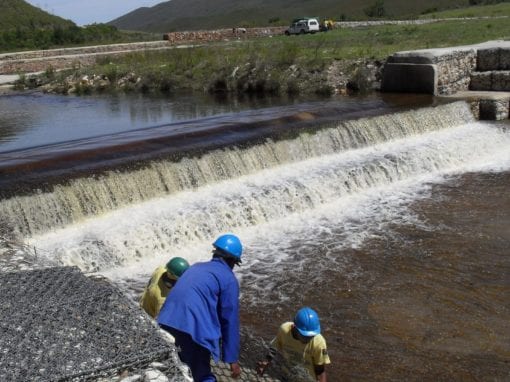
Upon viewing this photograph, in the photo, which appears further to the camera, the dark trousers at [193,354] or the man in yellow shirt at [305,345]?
the man in yellow shirt at [305,345]

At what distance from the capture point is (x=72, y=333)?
4137 millimetres

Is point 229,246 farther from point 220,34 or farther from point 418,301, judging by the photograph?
point 220,34

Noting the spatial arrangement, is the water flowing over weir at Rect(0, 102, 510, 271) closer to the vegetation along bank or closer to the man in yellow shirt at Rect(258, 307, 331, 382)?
the man in yellow shirt at Rect(258, 307, 331, 382)

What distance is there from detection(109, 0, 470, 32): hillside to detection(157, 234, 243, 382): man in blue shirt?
5912 cm

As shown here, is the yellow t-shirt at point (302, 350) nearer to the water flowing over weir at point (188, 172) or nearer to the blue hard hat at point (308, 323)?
A: the blue hard hat at point (308, 323)

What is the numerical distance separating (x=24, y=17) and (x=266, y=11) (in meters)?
40.8

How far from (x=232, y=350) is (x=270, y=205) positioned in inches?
270

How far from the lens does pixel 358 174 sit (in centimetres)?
1292

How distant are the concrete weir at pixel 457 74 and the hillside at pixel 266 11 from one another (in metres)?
43.2

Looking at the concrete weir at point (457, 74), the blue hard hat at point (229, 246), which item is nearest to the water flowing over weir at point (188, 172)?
the concrete weir at point (457, 74)

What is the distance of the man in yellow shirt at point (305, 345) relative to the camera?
524 cm

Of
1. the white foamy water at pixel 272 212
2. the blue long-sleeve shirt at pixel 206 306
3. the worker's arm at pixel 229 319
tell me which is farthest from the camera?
the white foamy water at pixel 272 212

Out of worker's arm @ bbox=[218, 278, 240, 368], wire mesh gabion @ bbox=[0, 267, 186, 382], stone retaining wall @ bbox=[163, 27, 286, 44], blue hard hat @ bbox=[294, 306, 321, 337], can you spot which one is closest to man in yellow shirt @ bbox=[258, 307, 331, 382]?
blue hard hat @ bbox=[294, 306, 321, 337]

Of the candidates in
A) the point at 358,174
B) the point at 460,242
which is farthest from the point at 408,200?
the point at 460,242
